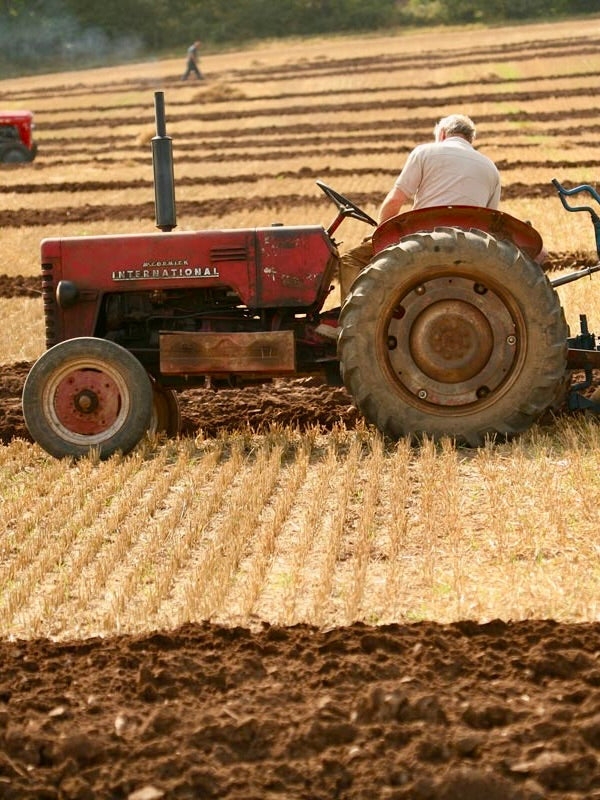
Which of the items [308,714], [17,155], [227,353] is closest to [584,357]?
[227,353]

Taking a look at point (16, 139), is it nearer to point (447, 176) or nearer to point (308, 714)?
point (447, 176)

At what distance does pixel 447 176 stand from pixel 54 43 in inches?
2054

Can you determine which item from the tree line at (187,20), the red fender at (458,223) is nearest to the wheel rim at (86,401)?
the red fender at (458,223)

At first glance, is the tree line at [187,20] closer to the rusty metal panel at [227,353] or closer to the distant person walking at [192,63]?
the distant person walking at [192,63]

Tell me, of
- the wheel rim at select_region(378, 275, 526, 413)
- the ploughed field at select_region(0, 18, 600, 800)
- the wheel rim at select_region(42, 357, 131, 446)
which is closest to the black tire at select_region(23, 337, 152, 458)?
the wheel rim at select_region(42, 357, 131, 446)

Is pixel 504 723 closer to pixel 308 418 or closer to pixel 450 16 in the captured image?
pixel 308 418

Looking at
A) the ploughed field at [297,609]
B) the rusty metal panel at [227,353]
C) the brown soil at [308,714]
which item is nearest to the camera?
the brown soil at [308,714]

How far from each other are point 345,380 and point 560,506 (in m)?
1.44

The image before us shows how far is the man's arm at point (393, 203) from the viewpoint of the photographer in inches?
282

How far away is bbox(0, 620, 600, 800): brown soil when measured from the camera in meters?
3.78

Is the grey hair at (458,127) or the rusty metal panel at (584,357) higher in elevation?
the grey hair at (458,127)

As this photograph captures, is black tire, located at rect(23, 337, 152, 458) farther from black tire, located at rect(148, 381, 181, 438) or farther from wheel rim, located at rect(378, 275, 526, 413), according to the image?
wheel rim, located at rect(378, 275, 526, 413)

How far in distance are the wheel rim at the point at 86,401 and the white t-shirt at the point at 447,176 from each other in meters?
1.82

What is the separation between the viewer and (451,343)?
23.2 ft
